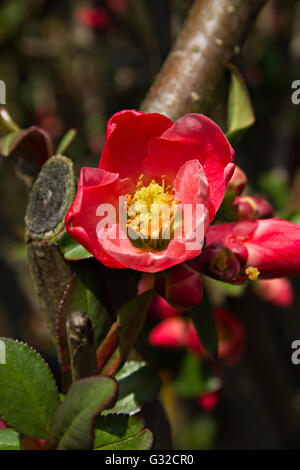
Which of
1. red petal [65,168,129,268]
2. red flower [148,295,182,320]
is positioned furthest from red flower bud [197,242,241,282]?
red flower [148,295,182,320]

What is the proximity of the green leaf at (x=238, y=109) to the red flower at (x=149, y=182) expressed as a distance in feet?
0.49

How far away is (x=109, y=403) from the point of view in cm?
48

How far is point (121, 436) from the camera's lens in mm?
526

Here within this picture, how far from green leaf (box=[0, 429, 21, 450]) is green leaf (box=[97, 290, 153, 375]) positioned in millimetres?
113

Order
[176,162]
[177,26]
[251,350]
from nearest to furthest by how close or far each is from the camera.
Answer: [176,162] → [177,26] → [251,350]

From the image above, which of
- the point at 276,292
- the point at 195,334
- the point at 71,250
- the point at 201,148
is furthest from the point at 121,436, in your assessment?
the point at 276,292

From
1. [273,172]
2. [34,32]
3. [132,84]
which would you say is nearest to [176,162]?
[273,172]

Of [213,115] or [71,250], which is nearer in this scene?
[71,250]

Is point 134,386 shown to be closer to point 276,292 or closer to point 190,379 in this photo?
point 190,379

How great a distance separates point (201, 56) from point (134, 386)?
1.68 ft

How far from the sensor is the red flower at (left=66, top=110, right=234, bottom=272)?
0.53 metres

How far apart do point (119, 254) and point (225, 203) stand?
21cm

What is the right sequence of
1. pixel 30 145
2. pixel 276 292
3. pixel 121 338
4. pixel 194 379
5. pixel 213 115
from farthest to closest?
pixel 276 292
pixel 194 379
pixel 213 115
pixel 30 145
pixel 121 338
